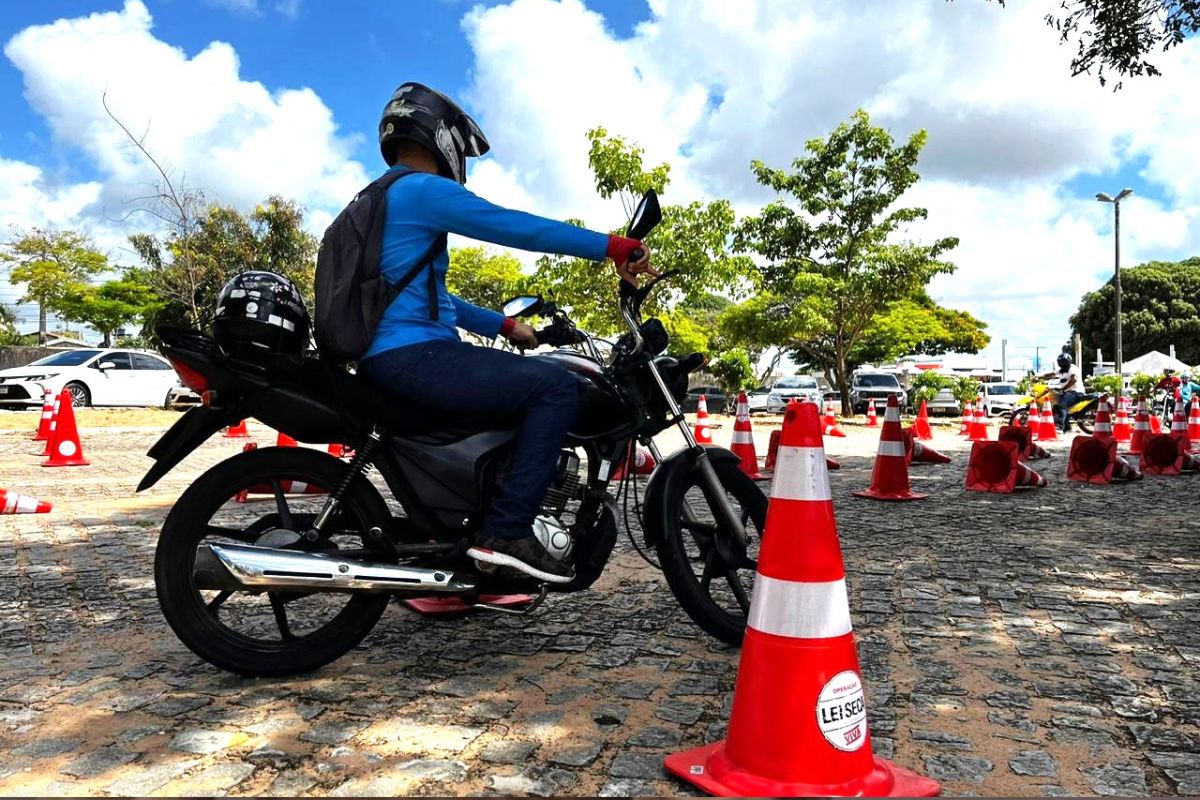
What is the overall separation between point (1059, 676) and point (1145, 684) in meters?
0.25

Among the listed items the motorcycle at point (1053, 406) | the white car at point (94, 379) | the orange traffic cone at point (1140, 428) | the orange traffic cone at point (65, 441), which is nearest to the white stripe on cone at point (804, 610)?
the orange traffic cone at point (65, 441)

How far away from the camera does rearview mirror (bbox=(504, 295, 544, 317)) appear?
11.6ft

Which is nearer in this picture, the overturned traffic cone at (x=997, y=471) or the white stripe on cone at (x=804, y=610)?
the white stripe on cone at (x=804, y=610)

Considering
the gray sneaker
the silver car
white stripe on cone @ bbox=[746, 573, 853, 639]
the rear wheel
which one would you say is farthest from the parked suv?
white stripe on cone @ bbox=[746, 573, 853, 639]

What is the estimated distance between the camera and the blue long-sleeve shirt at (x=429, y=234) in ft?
10.1

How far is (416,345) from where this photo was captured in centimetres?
310

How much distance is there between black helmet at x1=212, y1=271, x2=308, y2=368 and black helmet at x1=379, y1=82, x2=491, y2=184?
66 centimetres

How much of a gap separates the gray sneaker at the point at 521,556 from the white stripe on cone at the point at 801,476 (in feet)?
3.05

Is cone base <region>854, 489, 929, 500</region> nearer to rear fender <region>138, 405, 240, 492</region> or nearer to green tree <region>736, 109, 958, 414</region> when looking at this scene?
rear fender <region>138, 405, 240, 492</region>

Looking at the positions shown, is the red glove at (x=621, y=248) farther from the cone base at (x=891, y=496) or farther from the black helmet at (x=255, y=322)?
the cone base at (x=891, y=496)

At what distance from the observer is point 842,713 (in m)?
2.28

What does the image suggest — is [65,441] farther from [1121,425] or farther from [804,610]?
[1121,425]

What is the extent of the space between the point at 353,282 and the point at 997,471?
7.02m

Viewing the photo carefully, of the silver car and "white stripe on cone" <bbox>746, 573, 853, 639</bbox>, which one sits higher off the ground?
the silver car
